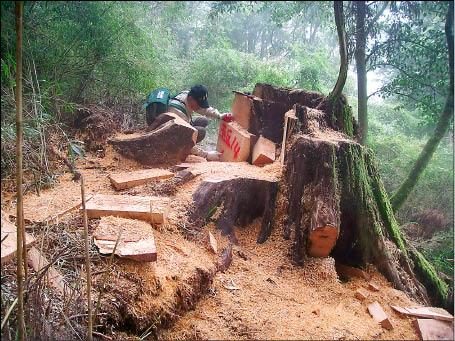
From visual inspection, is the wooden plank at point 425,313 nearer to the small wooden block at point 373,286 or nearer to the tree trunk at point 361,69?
the small wooden block at point 373,286

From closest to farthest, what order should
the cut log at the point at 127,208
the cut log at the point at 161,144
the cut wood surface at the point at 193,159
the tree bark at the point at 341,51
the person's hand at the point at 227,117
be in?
1. the tree bark at the point at 341,51
2. the cut log at the point at 127,208
3. the cut log at the point at 161,144
4. the cut wood surface at the point at 193,159
5. the person's hand at the point at 227,117

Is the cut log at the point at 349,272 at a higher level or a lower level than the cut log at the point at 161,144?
lower

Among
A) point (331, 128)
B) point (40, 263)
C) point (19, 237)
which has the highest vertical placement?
point (331, 128)

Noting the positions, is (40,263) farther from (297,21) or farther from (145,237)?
(297,21)

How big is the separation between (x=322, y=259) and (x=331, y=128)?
1.26m

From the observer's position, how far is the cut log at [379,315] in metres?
2.05

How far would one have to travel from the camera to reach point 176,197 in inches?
108

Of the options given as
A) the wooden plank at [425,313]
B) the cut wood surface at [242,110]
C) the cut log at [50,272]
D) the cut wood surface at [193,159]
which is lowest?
the wooden plank at [425,313]

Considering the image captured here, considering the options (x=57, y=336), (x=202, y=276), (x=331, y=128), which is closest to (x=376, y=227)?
(x=331, y=128)

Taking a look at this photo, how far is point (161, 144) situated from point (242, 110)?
0.99m

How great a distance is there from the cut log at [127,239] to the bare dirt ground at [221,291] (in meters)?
0.06

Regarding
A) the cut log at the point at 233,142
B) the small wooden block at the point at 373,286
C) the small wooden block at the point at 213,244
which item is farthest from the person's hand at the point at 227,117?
the small wooden block at the point at 373,286

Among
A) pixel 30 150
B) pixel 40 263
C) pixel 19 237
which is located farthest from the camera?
pixel 30 150

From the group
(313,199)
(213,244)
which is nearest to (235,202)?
(213,244)
